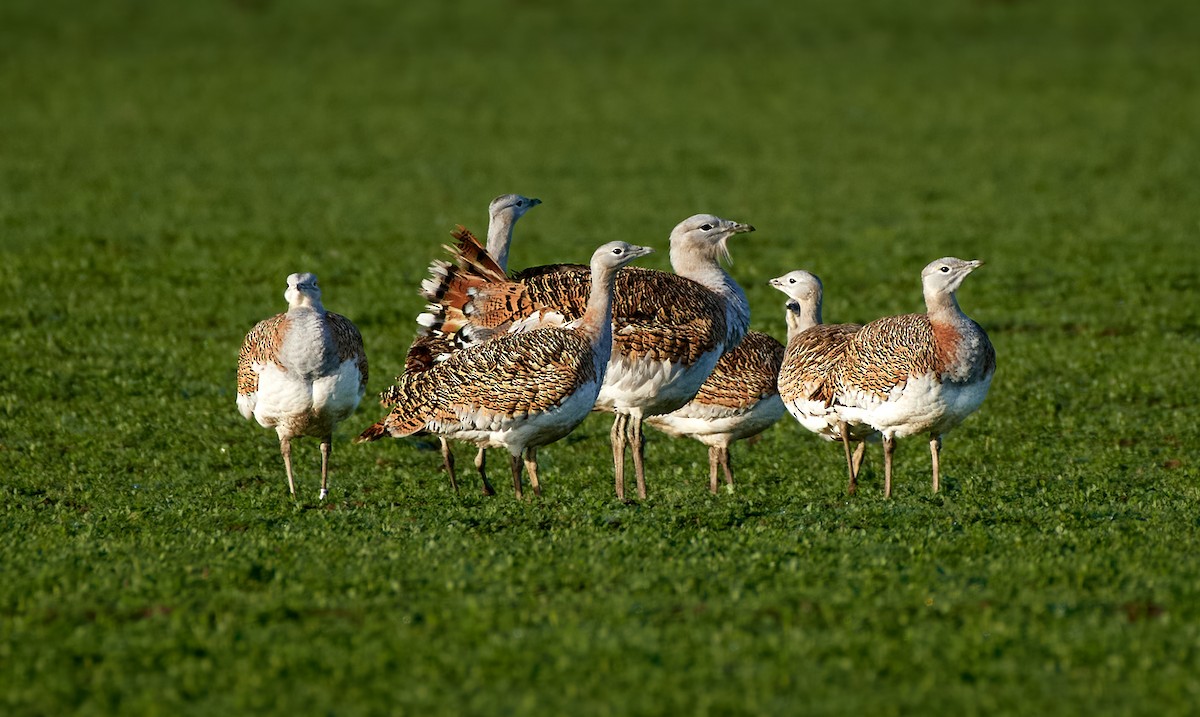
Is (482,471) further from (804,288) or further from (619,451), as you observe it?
(804,288)

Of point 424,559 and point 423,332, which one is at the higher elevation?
point 423,332

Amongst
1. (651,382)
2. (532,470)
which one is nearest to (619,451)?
(651,382)

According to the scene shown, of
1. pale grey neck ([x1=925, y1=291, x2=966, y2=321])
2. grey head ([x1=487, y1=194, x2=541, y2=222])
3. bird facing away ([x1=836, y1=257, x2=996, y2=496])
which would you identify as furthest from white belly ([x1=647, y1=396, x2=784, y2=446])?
grey head ([x1=487, y1=194, x2=541, y2=222])

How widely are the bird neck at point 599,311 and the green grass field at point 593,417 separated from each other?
132cm

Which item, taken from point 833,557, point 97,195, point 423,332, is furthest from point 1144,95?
point 833,557

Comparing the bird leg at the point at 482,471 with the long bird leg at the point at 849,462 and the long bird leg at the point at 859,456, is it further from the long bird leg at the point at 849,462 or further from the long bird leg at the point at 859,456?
the long bird leg at the point at 859,456

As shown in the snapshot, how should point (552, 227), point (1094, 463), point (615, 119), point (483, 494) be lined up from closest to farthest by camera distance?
point (483, 494), point (1094, 463), point (552, 227), point (615, 119)

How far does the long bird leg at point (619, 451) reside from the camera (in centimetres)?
1313

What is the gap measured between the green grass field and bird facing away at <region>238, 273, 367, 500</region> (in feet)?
2.52

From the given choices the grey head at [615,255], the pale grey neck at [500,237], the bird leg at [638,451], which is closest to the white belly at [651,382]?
the bird leg at [638,451]

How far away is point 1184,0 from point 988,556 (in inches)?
1798

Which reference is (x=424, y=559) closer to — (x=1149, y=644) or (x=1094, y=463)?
(x=1149, y=644)

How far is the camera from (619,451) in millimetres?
13461

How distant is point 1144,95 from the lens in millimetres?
38875
